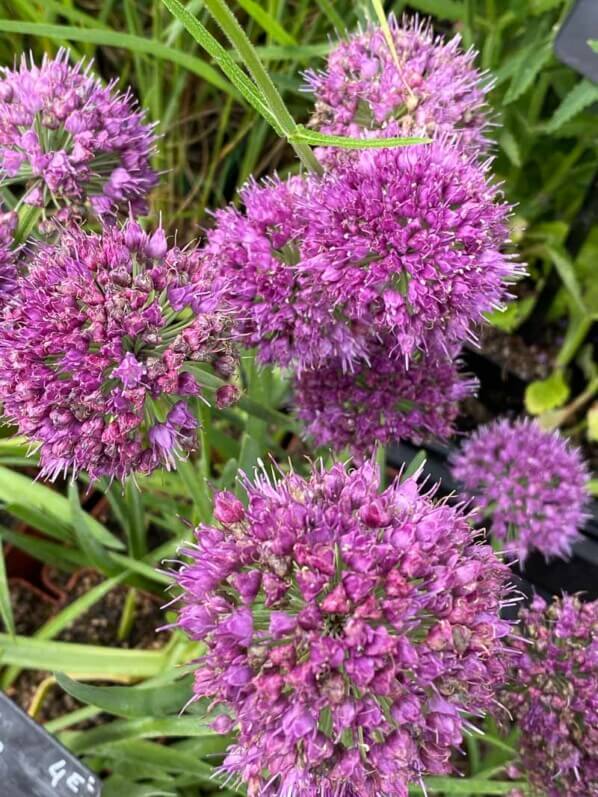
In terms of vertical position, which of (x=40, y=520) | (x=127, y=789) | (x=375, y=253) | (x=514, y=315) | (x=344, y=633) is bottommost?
(x=127, y=789)

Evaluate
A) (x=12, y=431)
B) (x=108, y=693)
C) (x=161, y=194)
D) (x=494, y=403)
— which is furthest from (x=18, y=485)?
(x=494, y=403)

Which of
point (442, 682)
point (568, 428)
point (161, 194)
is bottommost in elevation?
point (442, 682)

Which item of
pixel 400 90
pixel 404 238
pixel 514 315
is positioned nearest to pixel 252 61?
pixel 404 238

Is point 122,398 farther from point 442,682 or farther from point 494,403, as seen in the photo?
point 494,403

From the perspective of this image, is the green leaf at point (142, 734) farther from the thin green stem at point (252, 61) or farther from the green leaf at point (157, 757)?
the thin green stem at point (252, 61)

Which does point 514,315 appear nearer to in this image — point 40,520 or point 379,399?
point 379,399
